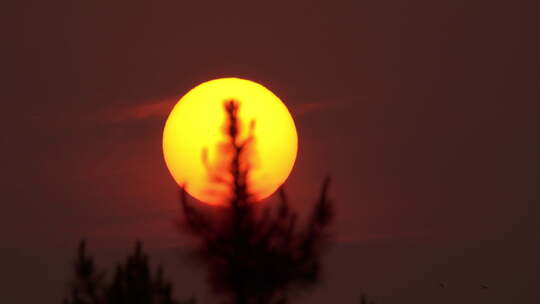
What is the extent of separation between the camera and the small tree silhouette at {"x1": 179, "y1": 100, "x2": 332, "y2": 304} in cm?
1808

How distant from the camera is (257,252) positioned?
18078 millimetres

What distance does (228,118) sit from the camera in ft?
57.3

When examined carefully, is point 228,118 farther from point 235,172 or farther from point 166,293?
point 166,293

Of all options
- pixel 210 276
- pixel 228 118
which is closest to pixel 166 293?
pixel 210 276

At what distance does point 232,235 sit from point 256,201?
1.30ft

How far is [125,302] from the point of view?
1764 cm

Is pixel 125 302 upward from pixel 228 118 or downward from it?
downward

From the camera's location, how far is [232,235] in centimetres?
1809

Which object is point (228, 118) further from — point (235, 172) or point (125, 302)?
point (125, 302)

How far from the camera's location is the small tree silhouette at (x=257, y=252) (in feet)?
59.3

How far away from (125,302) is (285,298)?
4.47 ft

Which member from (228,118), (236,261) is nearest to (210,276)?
(236,261)

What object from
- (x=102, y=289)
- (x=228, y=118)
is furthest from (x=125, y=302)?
(x=228, y=118)

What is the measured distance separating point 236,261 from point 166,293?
0.61 metres
